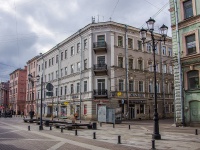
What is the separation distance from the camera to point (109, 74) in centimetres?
3741

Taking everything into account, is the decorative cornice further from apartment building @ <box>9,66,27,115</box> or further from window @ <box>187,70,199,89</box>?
apartment building @ <box>9,66,27,115</box>

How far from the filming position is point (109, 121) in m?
30.3

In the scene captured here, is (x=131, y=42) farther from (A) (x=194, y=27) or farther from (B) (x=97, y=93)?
(A) (x=194, y=27)

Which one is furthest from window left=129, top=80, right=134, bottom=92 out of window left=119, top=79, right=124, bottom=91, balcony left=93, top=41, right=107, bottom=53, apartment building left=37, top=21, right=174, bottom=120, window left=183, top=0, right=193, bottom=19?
window left=183, top=0, right=193, bottom=19

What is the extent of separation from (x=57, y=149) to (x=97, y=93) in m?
26.4

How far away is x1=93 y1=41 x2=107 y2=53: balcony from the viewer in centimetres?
3789

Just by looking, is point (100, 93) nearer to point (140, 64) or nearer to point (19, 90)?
point (140, 64)

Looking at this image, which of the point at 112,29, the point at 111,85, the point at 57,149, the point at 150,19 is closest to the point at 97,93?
the point at 111,85

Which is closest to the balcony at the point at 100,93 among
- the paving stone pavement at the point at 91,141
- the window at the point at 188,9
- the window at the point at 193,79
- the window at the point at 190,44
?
the window at the point at 193,79

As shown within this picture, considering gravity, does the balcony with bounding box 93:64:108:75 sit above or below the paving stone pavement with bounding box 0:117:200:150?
above

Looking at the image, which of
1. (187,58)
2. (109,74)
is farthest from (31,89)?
(187,58)

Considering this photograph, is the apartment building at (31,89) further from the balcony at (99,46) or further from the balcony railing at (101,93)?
the balcony railing at (101,93)

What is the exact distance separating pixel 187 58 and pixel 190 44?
57.1 inches

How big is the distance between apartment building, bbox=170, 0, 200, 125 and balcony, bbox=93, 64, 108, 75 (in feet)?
47.4
